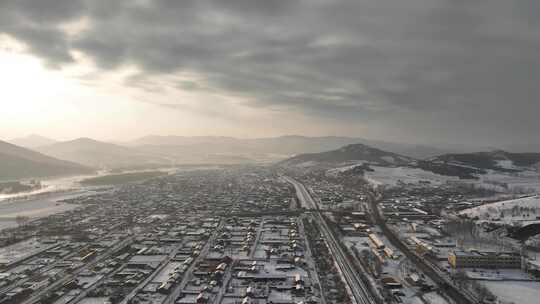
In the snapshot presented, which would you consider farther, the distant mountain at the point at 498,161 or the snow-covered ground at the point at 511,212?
the distant mountain at the point at 498,161

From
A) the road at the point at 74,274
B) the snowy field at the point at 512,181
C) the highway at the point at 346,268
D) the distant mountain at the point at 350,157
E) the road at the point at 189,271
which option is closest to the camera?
the highway at the point at 346,268

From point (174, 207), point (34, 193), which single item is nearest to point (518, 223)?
point (174, 207)

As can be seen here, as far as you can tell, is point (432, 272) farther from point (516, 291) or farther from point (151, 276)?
point (151, 276)

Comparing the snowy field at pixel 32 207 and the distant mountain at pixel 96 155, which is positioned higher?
the distant mountain at pixel 96 155

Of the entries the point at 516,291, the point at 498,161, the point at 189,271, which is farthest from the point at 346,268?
the point at 498,161

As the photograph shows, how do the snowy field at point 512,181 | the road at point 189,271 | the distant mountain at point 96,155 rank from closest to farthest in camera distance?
the road at point 189,271 < the snowy field at point 512,181 < the distant mountain at point 96,155

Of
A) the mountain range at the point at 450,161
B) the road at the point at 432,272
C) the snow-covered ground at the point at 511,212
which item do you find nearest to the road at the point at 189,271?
the road at the point at 432,272

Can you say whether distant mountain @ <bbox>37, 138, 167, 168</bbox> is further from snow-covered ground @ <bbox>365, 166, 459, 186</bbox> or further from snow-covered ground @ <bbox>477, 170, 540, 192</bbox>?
snow-covered ground @ <bbox>477, 170, 540, 192</bbox>

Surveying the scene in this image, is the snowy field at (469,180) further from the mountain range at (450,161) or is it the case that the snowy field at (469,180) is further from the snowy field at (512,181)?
the mountain range at (450,161)

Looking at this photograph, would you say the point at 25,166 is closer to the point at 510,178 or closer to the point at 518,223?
the point at 518,223
